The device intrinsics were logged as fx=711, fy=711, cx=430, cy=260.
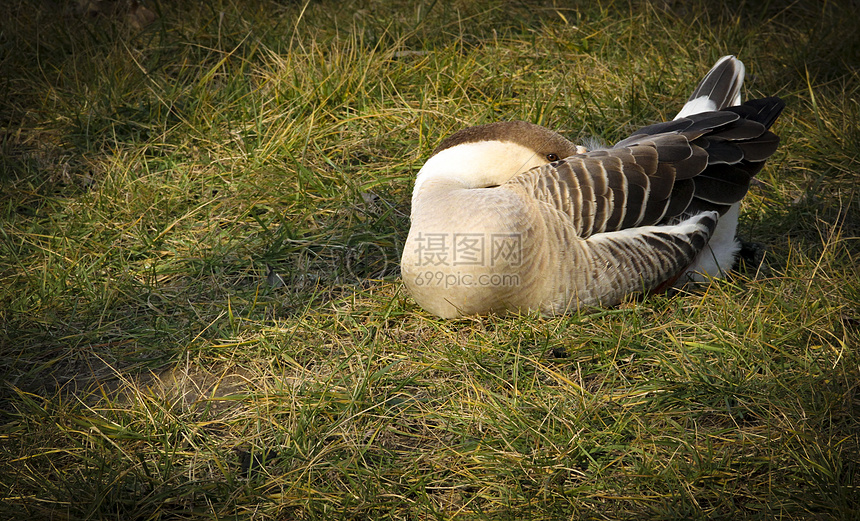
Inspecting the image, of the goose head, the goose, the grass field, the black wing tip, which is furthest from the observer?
the black wing tip

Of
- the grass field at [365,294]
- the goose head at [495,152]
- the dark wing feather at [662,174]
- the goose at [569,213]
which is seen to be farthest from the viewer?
the goose head at [495,152]

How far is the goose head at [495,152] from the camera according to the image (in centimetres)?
321

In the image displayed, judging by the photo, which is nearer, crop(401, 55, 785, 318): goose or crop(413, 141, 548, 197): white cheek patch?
crop(401, 55, 785, 318): goose

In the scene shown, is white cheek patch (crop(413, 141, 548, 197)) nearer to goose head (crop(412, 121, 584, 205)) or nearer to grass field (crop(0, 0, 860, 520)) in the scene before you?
goose head (crop(412, 121, 584, 205))

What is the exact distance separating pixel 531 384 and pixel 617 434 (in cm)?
39

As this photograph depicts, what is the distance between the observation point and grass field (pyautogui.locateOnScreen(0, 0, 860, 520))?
2371mm

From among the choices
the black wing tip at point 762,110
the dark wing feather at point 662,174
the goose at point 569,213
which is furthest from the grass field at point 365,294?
the black wing tip at point 762,110

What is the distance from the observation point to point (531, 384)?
2.73 meters

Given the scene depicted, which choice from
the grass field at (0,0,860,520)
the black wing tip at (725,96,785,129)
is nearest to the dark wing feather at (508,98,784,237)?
the black wing tip at (725,96,785,129)

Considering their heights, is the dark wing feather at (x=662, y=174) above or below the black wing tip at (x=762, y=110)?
below

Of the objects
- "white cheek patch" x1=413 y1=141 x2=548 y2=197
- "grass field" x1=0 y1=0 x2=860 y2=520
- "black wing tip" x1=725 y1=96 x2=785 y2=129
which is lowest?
"grass field" x1=0 y1=0 x2=860 y2=520

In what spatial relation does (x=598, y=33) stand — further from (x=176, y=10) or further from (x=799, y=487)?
(x=799, y=487)

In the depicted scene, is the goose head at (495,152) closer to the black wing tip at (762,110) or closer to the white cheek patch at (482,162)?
the white cheek patch at (482,162)

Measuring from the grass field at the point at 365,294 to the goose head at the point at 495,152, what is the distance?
65 cm
